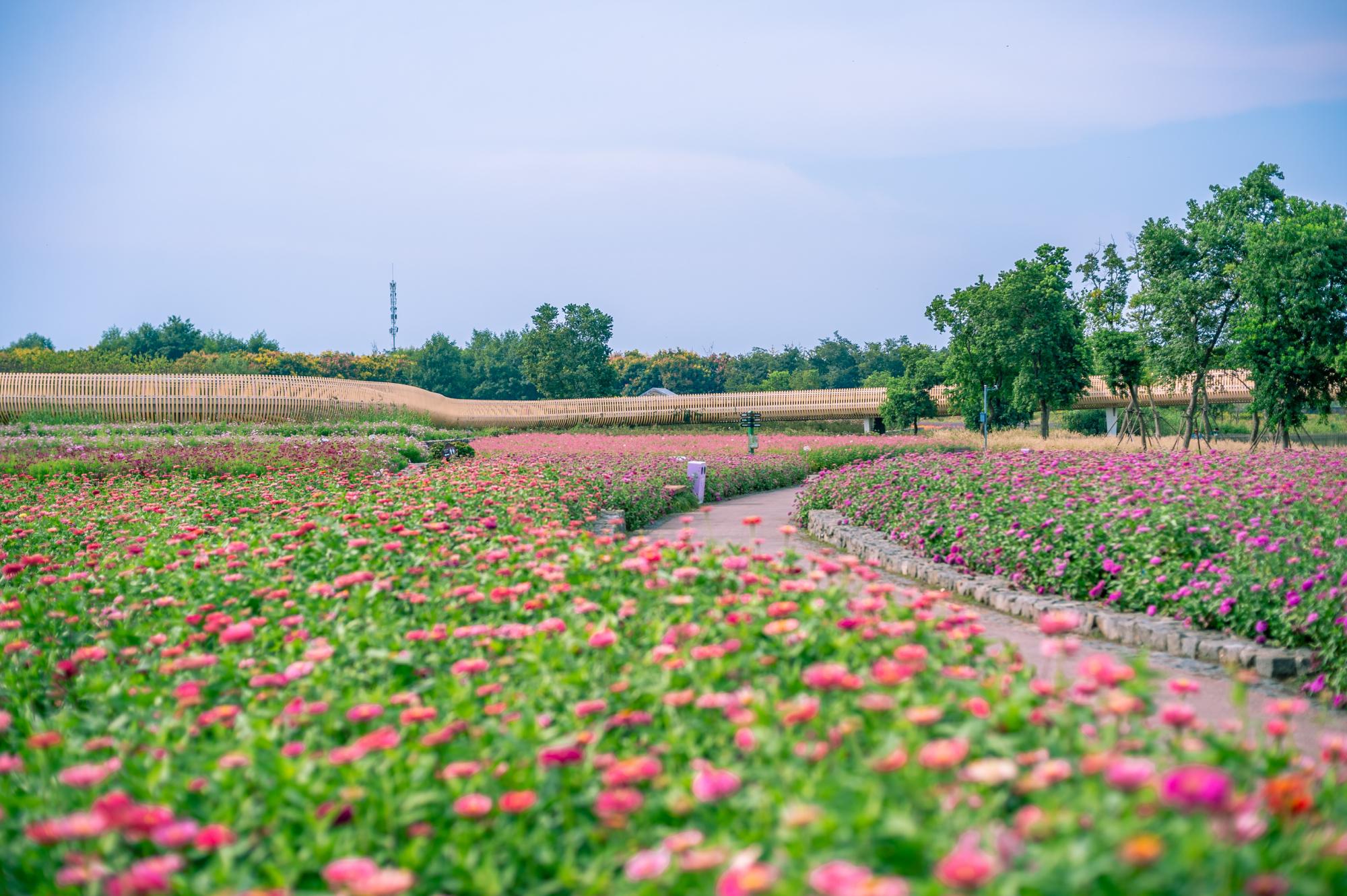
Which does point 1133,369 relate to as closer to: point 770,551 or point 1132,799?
point 770,551

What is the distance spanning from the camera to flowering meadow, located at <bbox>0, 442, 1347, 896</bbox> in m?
1.71

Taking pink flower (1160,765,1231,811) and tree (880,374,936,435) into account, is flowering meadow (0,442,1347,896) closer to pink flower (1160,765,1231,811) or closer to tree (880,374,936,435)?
pink flower (1160,765,1231,811)

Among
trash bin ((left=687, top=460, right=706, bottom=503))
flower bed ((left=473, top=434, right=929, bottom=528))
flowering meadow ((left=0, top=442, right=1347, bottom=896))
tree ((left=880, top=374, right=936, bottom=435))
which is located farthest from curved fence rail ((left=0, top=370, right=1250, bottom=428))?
flowering meadow ((left=0, top=442, right=1347, bottom=896))

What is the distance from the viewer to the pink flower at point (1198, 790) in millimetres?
1413

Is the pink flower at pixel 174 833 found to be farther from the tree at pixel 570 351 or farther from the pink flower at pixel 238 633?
the tree at pixel 570 351

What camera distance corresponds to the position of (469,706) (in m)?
2.57

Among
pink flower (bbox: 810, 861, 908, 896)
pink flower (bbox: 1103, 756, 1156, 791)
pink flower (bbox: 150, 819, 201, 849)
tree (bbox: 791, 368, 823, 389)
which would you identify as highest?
tree (bbox: 791, 368, 823, 389)

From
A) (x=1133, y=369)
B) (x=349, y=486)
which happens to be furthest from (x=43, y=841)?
(x=1133, y=369)

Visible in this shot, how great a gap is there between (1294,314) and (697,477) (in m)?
15.0

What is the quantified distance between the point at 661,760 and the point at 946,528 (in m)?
7.12

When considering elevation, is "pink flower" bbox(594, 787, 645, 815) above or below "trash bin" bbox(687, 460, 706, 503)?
above

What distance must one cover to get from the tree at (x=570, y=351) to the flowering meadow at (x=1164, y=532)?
40448 mm

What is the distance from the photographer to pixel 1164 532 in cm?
702

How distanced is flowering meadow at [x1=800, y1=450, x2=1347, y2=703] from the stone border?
0.39ft
